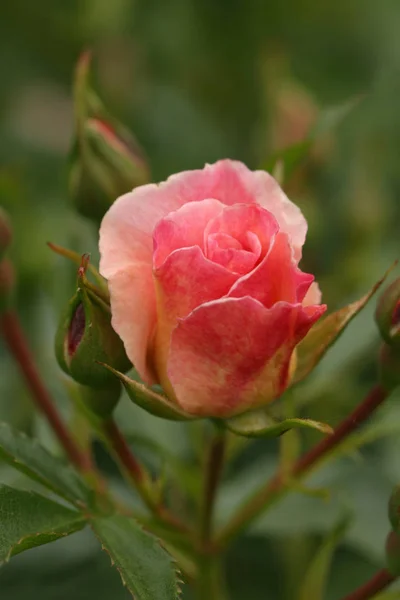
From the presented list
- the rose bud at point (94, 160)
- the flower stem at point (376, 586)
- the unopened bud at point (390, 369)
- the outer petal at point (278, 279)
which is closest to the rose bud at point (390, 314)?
the unopened bud at point (390, 369)

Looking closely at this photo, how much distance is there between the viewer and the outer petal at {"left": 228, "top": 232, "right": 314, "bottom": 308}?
663 mm

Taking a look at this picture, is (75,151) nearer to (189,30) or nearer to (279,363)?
(279,363)

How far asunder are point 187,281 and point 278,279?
0.07 metres

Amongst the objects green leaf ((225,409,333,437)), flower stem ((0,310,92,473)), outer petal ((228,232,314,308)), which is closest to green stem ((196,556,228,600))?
flower stem ((0,310,92,473))

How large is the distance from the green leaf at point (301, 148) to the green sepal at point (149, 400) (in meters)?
0.32

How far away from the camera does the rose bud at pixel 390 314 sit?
758mm

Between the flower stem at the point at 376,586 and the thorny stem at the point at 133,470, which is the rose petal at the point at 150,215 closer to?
the thorny stem at the point at 133,470

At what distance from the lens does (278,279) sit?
678mm

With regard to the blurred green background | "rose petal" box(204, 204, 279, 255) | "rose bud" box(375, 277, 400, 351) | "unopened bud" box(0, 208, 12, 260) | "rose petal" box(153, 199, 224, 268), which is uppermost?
"rose petal" box(204, 204, 279, 255)

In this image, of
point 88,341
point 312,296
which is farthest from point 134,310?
point 312,296

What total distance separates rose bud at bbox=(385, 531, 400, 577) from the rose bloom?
19 cm

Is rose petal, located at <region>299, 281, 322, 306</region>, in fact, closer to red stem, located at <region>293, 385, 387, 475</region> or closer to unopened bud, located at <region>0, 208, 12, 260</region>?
red stem, located at <region>293, 385, 387, 475</region>

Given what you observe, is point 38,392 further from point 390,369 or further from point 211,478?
point 390,369

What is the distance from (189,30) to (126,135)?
1.38m
